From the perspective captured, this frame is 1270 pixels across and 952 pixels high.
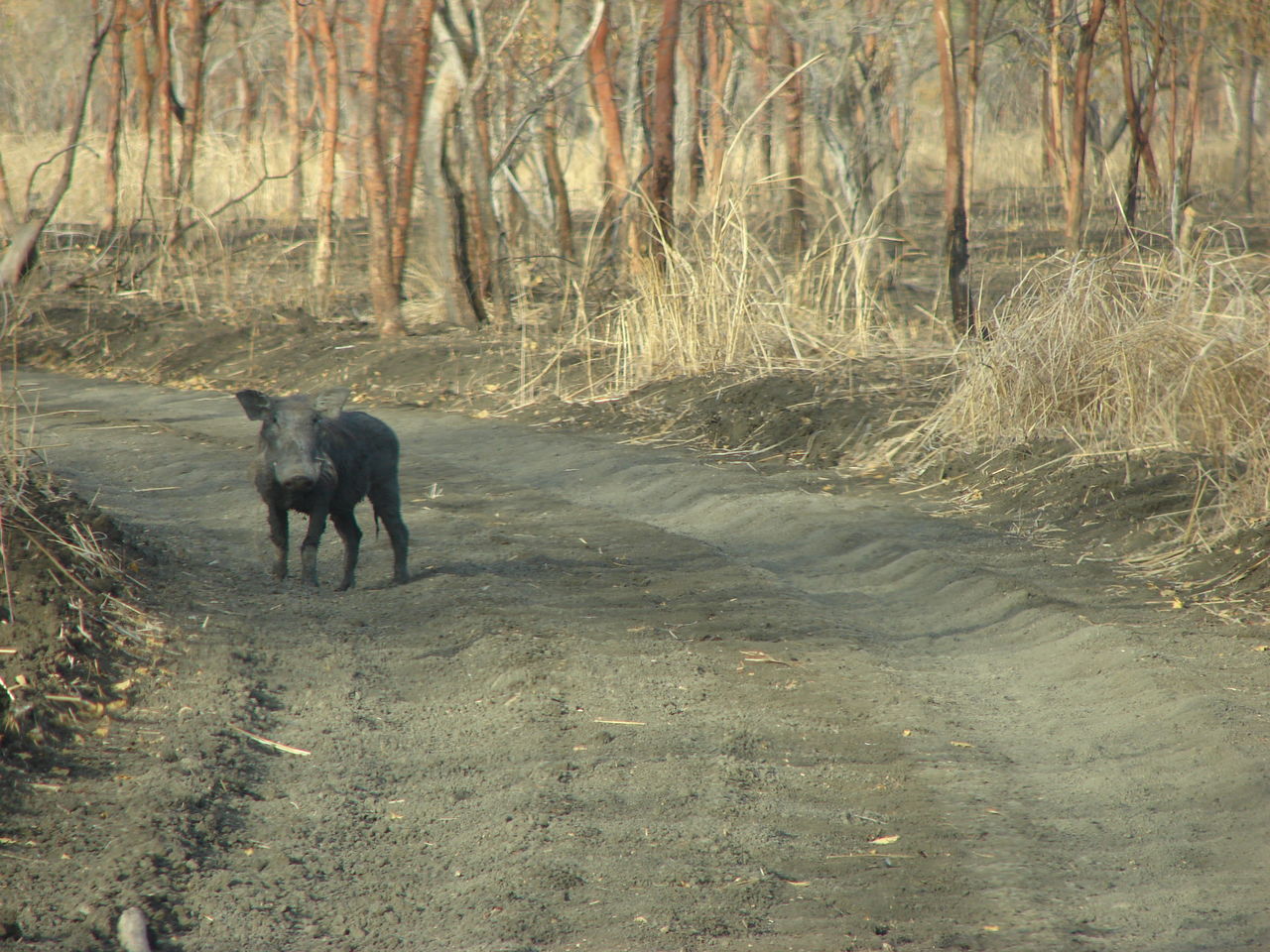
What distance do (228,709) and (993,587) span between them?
3364 mm

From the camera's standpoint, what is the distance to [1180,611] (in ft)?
18.1

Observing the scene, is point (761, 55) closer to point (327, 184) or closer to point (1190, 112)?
point (1190, 112)

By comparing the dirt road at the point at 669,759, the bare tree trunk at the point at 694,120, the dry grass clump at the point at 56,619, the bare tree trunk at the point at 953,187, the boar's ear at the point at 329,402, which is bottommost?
the dirt road at the point at 669,759

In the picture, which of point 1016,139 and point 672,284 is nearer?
point 672,284

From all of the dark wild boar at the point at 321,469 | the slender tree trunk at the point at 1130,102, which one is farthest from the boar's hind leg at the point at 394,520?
the slender tree trunk at the point at 1130,102

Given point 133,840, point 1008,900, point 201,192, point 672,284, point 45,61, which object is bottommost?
point 1008,900

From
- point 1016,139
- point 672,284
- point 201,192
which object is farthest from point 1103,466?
point 1016,139

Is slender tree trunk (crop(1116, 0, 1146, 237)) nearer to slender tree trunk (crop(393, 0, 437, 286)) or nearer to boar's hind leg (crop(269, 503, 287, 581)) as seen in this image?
slender tree trunk (crop(393, 0, 437, 286))

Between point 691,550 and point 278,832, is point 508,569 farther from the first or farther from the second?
point 278,832

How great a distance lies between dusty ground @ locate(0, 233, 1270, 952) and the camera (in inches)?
124

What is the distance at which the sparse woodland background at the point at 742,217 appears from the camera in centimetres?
771

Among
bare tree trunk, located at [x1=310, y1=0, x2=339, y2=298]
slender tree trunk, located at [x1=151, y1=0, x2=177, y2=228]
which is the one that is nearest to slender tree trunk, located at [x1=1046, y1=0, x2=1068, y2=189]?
bare tree trunk, located at [x1=310, y1=0, x2=339, y2=298]

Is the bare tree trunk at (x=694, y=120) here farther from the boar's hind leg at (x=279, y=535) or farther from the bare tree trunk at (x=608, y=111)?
the boar's hind leg at (x=279, y=535)

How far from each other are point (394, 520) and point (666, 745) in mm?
2084
